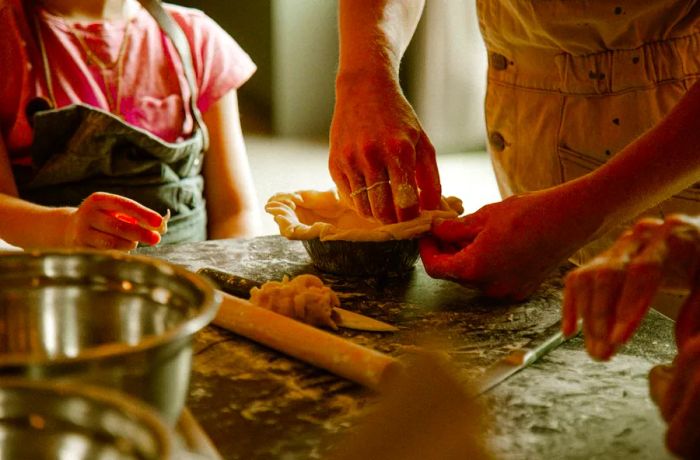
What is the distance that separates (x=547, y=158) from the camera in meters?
1.98

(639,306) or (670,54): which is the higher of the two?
(670,54)

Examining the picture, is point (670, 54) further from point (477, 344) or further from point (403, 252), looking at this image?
point (477, 344)

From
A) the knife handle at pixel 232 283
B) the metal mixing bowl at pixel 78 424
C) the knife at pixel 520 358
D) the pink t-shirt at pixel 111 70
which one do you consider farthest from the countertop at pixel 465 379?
the pink t-shirt at pixel 111 70

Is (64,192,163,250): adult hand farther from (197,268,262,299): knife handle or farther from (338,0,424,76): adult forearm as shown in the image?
(338,0,424,76): adult forearm

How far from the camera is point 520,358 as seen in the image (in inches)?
47.0

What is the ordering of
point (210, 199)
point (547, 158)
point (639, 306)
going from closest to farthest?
point (639, 306) < point (547, 158) < point (210, 199)

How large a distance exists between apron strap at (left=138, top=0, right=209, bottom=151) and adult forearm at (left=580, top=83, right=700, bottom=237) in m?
1.27

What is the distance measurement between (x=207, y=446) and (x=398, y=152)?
770 millimetres

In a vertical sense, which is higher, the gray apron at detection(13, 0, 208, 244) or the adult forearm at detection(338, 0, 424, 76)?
the adult forearm at detection(338, 0, 424, 76)

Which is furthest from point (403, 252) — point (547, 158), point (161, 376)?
point (161, 376)

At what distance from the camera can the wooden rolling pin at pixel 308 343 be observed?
1.10 m

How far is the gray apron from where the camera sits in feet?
6.97

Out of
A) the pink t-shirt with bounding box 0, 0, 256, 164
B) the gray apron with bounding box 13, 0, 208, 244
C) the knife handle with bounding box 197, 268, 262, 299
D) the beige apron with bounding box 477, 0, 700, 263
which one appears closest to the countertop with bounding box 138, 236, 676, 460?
the knife handle with bounding box 197, 268, 262, 299

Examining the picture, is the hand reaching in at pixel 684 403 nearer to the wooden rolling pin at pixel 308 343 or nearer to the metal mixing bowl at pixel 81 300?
the wooden rolling pin at pixel 308 343
